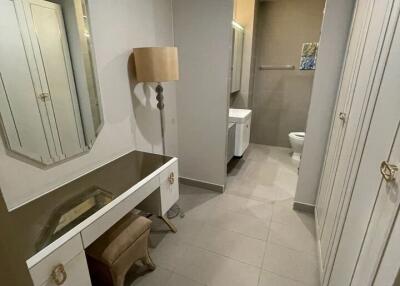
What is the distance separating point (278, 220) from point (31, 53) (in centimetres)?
229

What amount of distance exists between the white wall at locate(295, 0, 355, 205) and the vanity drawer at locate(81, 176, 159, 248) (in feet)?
4.88

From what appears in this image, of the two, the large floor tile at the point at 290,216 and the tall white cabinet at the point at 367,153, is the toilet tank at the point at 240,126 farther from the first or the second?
the tall white cabinet at the point at 367,153

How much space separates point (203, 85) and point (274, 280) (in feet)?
5.90

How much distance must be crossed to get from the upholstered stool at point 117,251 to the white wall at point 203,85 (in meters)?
1.22

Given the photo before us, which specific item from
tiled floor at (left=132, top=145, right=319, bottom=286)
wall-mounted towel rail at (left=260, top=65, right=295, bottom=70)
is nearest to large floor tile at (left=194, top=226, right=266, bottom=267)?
tiled floor at (left=132, top=145, right=319, bottom=286)

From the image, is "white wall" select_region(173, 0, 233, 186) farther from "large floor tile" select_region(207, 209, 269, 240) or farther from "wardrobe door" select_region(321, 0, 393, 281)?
"wardrobe door" select_region(321, 0, 393, 281)

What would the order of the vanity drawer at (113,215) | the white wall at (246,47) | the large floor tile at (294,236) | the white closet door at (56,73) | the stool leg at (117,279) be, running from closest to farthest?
the vanity drawer at (113,215), the white closet door at (56,73), the stool leg at (117,279), the large floor tile at (294,236), the white wall at (246,47)

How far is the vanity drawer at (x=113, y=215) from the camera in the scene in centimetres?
106

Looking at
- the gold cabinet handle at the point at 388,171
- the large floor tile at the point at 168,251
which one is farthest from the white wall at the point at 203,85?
the gold cabinet handle at the point at 388,171

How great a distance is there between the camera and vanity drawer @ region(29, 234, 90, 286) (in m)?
0.85

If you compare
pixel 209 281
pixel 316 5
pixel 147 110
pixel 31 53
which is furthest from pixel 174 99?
pixel 316 5

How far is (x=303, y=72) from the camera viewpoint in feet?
11.4

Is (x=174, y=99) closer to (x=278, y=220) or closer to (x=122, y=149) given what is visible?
(x=122, y=149)

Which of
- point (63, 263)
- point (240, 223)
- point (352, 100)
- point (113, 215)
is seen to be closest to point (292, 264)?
point (240, 223)
